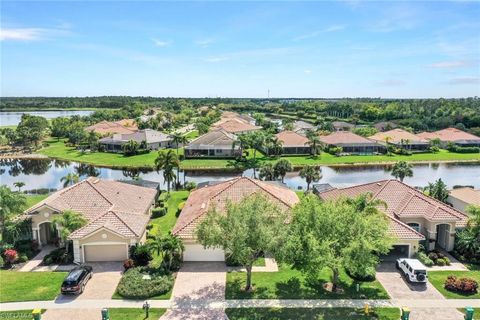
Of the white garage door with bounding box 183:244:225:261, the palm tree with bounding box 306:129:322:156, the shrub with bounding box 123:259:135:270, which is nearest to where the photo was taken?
the shrub with bounding box 123:259:135:270

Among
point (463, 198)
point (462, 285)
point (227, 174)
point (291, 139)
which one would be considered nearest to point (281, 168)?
point (227, 174)

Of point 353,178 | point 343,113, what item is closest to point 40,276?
point 353,178

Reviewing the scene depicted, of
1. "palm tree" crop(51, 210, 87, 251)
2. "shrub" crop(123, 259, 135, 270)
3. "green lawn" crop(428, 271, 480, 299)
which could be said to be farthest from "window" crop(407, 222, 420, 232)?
"palm tree" crop(51, 210, 87, 251)

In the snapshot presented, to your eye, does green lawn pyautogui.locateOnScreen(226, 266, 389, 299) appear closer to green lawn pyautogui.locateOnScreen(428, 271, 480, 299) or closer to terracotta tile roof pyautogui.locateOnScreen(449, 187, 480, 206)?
green lawn pyautogui.locateOnScreen(428, 271, 480, 299)

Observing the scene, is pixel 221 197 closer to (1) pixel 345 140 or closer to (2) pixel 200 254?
(2) pixel 200 254

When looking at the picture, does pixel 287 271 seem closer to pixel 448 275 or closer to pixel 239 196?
pixel 239 196

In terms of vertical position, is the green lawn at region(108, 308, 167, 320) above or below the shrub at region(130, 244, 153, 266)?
below

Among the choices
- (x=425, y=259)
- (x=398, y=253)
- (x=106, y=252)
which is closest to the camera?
(x=425, y=259)
